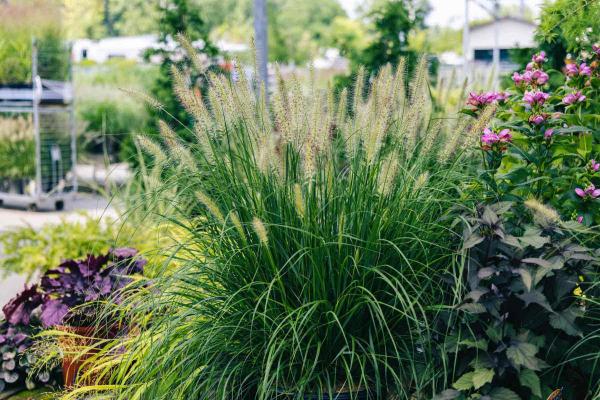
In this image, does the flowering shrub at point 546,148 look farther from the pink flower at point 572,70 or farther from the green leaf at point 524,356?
the green leaf at point 524,356

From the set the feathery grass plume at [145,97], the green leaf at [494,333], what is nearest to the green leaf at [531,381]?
the green leaf at [494,333]

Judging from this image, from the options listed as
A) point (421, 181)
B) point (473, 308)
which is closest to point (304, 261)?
point (421, 181)

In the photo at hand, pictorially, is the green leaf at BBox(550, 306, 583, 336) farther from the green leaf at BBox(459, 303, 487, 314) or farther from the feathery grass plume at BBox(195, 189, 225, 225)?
the feathery grass plume at BBox(195, 189, 225, 225)

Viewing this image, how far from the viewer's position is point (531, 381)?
245 cm

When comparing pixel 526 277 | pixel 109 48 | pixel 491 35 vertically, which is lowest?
pixel 526 277

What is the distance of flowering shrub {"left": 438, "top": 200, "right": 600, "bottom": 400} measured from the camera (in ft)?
8.15

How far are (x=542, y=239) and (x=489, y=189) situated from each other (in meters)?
0.46

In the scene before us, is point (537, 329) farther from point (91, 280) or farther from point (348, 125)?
point (91, 280)

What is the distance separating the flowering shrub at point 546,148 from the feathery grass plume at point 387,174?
0.39m

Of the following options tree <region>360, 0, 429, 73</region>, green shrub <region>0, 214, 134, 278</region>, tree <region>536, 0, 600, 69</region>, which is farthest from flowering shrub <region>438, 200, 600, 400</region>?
tree <region>360, 0, 429, 73</region>

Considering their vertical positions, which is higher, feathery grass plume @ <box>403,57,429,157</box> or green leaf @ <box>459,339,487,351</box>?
feathery grass plume @ <box>403,57,429,157</box>

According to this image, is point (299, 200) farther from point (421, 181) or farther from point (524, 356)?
point (524, 356)

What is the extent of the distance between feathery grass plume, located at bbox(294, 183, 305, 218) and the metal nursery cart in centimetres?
812

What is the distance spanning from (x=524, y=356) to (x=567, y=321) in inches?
7.7
